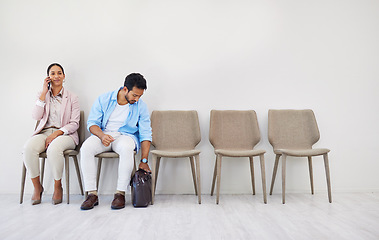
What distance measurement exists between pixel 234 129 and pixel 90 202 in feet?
4.86

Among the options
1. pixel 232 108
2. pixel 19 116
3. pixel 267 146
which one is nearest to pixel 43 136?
pixel 19 116

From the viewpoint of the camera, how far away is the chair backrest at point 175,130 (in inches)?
125

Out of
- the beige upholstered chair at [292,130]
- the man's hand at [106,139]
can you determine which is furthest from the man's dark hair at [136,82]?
the beige upholstered chair at [292,130]

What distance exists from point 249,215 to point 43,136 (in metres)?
1.89

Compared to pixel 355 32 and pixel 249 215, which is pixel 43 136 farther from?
pixel 355 32

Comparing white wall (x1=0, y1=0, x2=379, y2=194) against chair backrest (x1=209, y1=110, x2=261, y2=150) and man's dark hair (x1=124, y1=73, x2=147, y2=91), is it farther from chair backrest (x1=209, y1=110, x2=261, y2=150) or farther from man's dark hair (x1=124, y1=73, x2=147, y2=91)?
man's dark hair (x1=124, y1=73, x2=147, y2=91)

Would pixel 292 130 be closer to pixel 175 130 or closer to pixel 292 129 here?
pixel 292 129

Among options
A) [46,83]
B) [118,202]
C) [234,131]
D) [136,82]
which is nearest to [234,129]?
[234,131]

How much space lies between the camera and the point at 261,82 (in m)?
3.37

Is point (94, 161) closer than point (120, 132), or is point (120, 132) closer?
point (94, 161)

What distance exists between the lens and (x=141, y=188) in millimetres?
2670

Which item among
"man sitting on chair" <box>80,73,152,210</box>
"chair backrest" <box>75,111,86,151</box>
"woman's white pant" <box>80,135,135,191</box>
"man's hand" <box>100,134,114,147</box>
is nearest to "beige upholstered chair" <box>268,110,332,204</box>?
"man sitting on chair" <box>80,73,152,210</box>

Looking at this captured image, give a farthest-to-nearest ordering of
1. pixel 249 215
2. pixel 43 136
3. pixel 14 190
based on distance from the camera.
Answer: pixel 14 190 → pixel 43 136 → pixel 249 215

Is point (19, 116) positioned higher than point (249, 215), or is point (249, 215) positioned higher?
point (19, 116)
